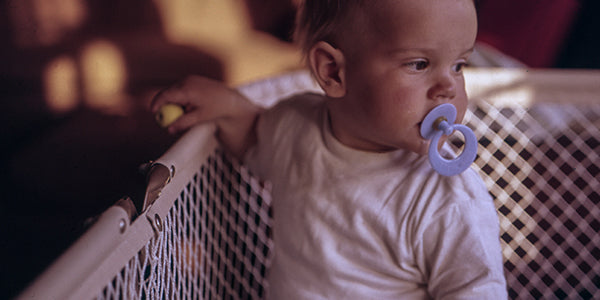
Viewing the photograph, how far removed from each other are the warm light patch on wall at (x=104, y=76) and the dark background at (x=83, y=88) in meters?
0.01

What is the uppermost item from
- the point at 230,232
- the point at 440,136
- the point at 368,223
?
the point at 440,136

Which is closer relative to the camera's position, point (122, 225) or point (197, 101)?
point (122, 225)

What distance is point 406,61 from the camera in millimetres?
399

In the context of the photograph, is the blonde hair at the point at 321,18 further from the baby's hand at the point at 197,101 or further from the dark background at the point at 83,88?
the dark background at the point at 83,88

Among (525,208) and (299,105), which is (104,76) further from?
(525,208)

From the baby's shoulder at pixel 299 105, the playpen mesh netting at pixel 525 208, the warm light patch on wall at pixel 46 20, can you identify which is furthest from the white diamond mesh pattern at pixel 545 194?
the warm light patch on wall at pixel 46 20

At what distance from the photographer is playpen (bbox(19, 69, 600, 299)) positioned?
51cm

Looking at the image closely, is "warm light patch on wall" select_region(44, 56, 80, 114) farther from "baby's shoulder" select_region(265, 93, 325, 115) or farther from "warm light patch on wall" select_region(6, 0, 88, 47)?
"baby's shoulder" select_region(265, 93, 325, 115)

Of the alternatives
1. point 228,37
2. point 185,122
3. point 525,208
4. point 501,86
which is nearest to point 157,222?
point 185,122

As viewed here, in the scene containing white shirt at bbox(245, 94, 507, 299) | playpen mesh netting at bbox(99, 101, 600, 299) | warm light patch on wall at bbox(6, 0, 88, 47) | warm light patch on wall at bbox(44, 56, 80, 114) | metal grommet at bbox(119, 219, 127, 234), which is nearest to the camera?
metal grommet at bbox(119, 219, 127, 234)

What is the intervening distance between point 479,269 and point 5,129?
93cm

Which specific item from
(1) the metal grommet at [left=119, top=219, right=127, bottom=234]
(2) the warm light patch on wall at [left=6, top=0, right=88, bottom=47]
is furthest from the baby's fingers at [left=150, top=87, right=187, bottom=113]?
(2) the warm light patch on wall at [left=6, top=0, right=88, bottom=47]

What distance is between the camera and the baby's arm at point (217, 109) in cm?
52

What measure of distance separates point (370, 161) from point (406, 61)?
0.39 feet
